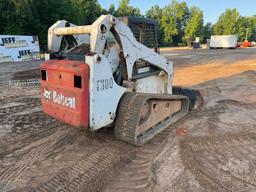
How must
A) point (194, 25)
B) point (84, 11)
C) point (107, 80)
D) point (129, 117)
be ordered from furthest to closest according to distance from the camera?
1. point (194, 25)
2. point (84, 11)
3. point (129, 117)
4. point (107, 80)

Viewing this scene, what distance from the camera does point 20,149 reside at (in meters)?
4.10

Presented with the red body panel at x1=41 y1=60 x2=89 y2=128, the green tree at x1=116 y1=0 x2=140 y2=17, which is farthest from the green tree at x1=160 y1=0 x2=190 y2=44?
the red body panel at x1=41 y1=60 x2=89 y2=128

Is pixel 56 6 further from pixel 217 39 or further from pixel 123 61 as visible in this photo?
pixel 123 61

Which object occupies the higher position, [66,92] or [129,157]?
[66,92]

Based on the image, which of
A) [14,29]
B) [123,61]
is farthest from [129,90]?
[14,29]

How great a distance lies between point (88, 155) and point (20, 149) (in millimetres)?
1184

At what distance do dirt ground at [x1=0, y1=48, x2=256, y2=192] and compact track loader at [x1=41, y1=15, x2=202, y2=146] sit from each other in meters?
0.43

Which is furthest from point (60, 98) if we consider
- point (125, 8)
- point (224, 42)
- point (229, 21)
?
point (229, 21)

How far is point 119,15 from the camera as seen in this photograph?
180 feet

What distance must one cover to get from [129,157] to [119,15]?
Result: 179 ft

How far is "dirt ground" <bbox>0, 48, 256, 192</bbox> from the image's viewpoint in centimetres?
312

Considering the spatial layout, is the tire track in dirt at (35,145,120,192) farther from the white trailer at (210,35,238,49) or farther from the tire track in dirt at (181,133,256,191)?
the white trailer at (210,35,238,49)

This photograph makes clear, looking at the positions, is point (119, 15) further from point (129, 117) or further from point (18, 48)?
point (129, 117)

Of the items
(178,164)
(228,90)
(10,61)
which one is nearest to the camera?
(178,164)
